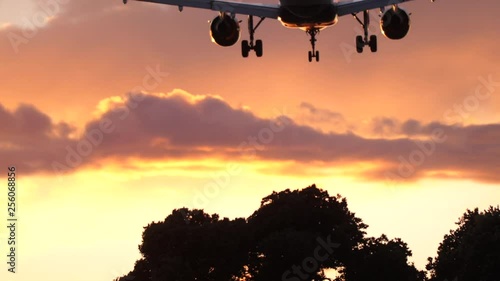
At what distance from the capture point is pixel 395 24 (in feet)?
348

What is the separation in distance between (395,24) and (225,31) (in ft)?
40.6

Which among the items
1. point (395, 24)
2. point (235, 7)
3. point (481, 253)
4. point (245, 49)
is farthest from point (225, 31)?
point (481, 253)

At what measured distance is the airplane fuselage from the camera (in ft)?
333

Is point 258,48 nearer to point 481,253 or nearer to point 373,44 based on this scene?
point 373,44

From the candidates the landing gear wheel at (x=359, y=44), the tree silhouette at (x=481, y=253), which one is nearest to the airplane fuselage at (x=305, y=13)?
the landing gear wheel at (x=359, y=44)

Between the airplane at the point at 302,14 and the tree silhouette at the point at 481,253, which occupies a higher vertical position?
the tree silhouette at the point at 481,253

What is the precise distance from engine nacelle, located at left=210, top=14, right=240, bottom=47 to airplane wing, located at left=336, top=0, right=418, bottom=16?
25.0 ft

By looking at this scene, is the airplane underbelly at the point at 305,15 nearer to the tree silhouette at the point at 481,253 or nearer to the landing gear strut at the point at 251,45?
the landing gear strut at the point at 251,45

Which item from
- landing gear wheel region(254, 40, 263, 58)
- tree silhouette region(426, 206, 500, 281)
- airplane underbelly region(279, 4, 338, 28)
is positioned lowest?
airplane underbelly region(279, 4, 338, 28)

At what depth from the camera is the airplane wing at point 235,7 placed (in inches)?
4053

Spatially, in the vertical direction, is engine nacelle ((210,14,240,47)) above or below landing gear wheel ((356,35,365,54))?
below

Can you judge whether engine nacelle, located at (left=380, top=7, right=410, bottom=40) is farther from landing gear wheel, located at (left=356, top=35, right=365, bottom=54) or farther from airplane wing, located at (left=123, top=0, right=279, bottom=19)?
airplane wing, located at (left=123, top=0, right=279, bottom=19)

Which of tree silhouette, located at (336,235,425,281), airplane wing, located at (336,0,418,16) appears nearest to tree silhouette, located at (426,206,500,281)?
tree silhouette, located at (336,235,425,281)

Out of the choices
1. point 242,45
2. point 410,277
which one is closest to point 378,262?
point 410,277
